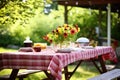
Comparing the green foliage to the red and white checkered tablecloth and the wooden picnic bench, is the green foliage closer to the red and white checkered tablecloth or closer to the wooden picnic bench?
the wooden picnic bench

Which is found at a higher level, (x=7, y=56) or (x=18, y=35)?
→ (x=7, y=56)

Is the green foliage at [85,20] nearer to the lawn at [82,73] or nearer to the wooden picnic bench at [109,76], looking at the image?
the lawn at [82,73]

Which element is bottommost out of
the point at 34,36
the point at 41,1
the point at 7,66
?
the point at 34,36

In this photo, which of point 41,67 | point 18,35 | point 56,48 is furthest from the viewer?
point 18,35

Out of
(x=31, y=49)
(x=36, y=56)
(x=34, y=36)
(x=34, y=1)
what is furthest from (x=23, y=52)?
(x=34, y=36)

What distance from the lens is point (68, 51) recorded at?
526 centimetres

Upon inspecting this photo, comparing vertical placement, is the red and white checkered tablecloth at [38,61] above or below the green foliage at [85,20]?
above

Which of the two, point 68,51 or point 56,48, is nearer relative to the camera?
point 68,51

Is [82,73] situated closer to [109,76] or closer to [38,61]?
[109,76]

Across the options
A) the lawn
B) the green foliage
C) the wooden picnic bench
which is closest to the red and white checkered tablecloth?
the wooden picnic bench

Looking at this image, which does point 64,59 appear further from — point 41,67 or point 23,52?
point 23,52

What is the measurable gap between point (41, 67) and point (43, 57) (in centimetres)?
15

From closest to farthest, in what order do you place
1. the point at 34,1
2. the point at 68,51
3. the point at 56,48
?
the point at 68,51
the point at 56,48
the point at 34,1

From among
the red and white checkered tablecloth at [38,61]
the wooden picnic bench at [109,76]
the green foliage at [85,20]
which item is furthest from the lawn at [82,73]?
the green foliage at [85,20]
